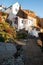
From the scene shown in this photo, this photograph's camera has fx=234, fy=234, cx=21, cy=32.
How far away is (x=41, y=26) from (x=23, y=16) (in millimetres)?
6816

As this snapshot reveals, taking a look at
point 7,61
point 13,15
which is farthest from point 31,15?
point 7,61

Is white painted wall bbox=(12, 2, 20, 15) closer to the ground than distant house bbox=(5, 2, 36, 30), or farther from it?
farther from it

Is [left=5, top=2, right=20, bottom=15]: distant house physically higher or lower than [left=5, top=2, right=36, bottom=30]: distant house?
higher

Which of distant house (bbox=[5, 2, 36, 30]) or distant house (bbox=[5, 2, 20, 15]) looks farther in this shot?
distant house (bbox=[5, 2, 20, 15])

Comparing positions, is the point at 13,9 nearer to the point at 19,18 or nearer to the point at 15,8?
the point at 15,8

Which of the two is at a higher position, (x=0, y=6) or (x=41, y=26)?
(x=0, y=6)

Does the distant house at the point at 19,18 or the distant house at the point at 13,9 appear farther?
the distant house at the point at 13,9

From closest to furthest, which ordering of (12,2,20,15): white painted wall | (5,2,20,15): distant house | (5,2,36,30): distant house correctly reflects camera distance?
(5,2,36,30): distant house
(5,2,20,15): distant house
(12,2,20,15): white painted wall

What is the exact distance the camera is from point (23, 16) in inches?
2894

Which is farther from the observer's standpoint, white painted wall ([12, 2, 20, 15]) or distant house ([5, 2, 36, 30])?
white painted wall ([12, 2, 20, 15])

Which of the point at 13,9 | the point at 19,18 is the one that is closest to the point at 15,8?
the point at 13,9

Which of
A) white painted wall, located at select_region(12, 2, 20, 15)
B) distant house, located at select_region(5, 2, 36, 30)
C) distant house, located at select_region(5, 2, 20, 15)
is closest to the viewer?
distant house, located at select_region(5, 2, 36, 30)

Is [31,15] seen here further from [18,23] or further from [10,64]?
[10,64]

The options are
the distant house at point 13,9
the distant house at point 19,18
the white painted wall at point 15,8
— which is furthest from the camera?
the white painted wall at point 15,8
